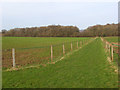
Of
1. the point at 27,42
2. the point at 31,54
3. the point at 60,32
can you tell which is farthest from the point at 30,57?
the point at 60,32

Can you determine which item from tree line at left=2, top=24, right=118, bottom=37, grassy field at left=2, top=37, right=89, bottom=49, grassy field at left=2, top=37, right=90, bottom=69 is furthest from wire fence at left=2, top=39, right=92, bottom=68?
tree line at left=2, top=24, right=118, bottom=37

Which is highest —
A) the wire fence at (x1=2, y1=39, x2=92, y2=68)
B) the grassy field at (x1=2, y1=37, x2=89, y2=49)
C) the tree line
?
the tree line

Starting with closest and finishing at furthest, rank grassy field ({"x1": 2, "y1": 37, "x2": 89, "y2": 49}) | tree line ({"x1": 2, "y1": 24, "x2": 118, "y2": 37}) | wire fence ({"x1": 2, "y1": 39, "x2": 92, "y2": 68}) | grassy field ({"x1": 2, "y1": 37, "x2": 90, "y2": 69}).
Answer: wire fence ({"x1": 2, "y1": 39, "x2": 92, "y2": 68}), grassy field ({"x1": 2, "y1": 37, "x2": 90, "y2": 69}), grassy field ({"x1": 2, "y1": 37, "x2": 89, "y2": 49}), tree line ({"x1": 2, "y1": 24, "x2": 118, "y2": 37})

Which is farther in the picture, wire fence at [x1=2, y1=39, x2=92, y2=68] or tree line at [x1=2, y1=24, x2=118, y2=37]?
tree line at [x1=2, y1=24, x2=118, y2=37]

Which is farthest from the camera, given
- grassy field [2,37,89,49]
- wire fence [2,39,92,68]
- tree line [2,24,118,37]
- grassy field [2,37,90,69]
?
tree line [2,24,118,37]

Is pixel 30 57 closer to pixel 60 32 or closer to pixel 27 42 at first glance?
pixel 27 42

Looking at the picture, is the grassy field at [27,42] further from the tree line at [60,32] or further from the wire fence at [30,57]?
the tree line at [60,32]

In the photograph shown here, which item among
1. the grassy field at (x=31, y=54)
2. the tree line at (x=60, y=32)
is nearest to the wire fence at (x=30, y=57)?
the grassy field at (x=31, y=54)

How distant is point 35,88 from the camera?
4.95 metres

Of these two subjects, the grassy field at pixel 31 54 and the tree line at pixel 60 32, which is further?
the tree line at pixel 60 32

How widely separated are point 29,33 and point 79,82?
11253 centimetres

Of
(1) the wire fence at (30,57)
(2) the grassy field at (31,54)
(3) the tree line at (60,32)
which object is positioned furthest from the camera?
(3) the tree line at (60,32)

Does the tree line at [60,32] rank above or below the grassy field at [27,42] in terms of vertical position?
above

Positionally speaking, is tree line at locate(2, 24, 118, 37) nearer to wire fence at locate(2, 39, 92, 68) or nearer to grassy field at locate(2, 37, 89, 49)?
grassy field at locate(2, 37, 89, 49)
